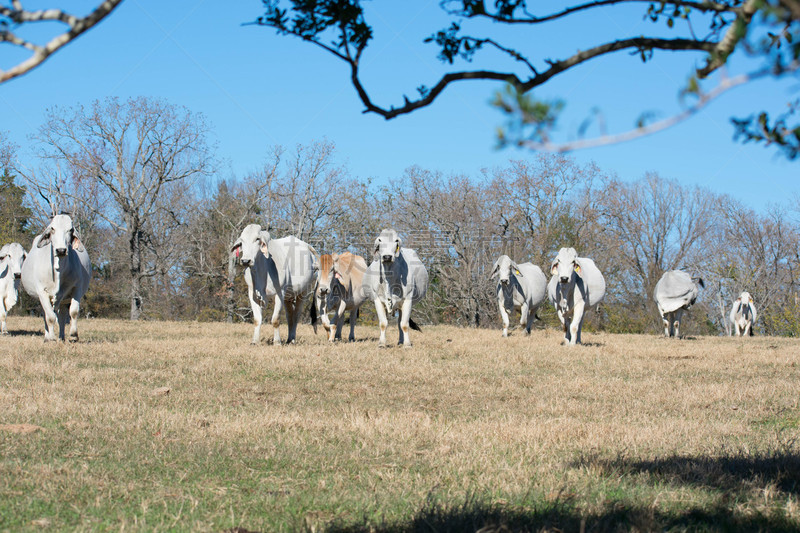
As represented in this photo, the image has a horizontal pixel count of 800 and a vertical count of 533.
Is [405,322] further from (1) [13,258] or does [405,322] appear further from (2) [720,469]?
(2) [720,469]

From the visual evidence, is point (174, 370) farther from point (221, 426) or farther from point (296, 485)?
point (296, 485)

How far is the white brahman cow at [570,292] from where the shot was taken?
60.5 feet

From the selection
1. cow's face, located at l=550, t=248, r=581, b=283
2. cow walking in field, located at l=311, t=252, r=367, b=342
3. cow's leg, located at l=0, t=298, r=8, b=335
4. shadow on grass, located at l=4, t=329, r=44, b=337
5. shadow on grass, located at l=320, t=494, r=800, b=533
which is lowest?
shadow on grass, located at l=320, t=494, r=800, b=533

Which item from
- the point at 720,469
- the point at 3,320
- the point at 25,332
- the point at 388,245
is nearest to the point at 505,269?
the point at 388,245

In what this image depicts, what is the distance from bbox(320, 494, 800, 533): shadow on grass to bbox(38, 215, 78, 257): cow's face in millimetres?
11280

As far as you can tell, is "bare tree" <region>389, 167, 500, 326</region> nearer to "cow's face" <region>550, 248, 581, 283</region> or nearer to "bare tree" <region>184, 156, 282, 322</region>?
"bare tree" <region>184, 156, 282, 322</region>

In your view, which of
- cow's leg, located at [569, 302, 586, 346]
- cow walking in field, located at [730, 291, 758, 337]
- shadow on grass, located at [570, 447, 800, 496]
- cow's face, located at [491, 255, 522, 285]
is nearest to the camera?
shadow on grass, located at [570, 447, 800, 496]

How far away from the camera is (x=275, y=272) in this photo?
54.4ft

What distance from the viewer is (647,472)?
5691mm

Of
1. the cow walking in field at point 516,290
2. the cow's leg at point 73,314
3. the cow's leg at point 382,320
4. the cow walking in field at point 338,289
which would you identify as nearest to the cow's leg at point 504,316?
the cow walking in field at point 516,290

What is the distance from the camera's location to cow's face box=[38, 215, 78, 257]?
1388 centimetres

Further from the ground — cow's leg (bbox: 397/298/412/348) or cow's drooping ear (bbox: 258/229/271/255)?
cow's drooping ear (bbox: 258/229/271/255)

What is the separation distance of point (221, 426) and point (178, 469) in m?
1.49

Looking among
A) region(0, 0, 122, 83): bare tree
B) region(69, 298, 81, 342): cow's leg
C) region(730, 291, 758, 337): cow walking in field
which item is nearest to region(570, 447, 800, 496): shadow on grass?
region(0, 0, 122, 83): bare tree
